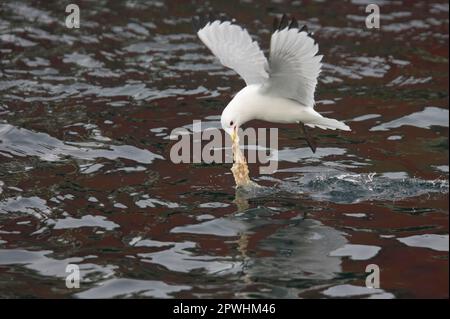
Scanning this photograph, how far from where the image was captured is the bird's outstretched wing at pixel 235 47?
7.99 metres

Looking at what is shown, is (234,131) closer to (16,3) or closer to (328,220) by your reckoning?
(328,220)

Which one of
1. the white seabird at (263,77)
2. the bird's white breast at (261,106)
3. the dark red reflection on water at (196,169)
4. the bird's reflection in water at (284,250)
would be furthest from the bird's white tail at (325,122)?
the bird's reflection in water at (284,250)

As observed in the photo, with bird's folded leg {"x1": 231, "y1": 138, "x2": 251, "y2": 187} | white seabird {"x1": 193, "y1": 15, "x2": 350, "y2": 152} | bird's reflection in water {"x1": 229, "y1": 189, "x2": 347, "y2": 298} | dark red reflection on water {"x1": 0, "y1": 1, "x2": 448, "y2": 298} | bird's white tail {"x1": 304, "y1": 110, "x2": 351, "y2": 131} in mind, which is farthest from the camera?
bird's white tail {"x1": 304, "y1": 110, "x2": 351, "y2": 131}

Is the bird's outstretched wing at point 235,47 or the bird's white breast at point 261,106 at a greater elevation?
the bird's outstretched wing at point 235,47

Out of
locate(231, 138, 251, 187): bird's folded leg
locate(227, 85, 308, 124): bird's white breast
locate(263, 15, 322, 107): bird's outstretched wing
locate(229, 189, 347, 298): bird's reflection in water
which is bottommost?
locate(229, 189, 347, 298): bird's reflection in water

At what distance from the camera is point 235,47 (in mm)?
8141

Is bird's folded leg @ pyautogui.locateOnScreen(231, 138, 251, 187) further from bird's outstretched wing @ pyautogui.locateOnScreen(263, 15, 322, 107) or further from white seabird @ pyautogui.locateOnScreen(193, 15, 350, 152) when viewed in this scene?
bird's outstretched wing @ pyautogui.locateOnScreen(263, 15, 322, 107)

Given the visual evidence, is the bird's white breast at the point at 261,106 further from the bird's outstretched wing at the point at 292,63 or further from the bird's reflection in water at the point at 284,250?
the bird's reflection in water at the point at 284,250

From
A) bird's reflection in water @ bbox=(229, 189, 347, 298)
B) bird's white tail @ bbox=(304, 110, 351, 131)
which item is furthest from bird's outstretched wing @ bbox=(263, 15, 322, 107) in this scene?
bird's reflection in water @ bbox=(229, 189, 347, 298)

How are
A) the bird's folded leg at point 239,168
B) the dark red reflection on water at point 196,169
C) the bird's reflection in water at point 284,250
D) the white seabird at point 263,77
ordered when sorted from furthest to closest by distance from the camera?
the bird's folded leg at point 239,168 → the white seabird at point 263,77 → the dark red reflection on water at point 196,169 → the bird's reflection in water at point 284,250

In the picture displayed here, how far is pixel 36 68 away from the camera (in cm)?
1215

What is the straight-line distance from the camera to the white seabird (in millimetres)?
7797

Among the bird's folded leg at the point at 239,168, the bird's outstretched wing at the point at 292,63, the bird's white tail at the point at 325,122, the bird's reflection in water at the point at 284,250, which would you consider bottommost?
the bird's reflection in water at the point at 284,250

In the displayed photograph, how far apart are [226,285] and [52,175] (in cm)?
288
